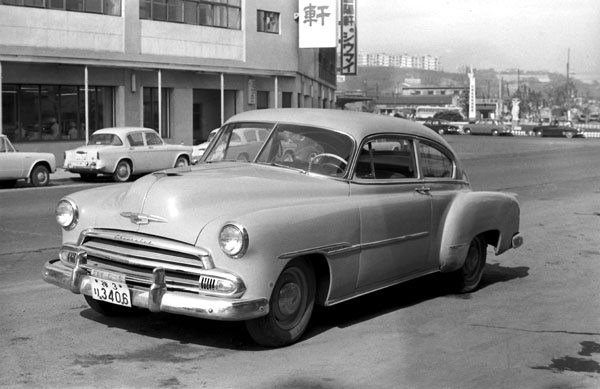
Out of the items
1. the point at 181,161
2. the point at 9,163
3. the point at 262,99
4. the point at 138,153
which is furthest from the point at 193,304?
the point at 262,99

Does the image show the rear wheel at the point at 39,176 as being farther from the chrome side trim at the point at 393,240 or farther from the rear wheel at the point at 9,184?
the chrome side trim at the point at 393,240

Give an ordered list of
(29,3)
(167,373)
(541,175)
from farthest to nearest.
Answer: (29,3)
(541,175)
(167,373)

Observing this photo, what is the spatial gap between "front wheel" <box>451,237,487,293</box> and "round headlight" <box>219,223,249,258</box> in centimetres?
270

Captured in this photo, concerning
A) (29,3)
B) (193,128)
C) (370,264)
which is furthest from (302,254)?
(193,128)

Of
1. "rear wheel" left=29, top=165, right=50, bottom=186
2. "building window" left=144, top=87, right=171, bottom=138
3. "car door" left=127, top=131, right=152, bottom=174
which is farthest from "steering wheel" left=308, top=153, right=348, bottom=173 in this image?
"building window" left=144, top=87, right=171, bottom=138

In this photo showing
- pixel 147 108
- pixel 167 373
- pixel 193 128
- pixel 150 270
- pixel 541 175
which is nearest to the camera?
pixel 167 373

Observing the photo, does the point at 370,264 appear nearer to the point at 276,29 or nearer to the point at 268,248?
the point at 268,248

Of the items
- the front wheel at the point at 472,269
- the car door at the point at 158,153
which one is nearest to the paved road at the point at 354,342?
the front wheel at the point at 472,269

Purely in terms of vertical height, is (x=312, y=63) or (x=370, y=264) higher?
(x=312, y=63)

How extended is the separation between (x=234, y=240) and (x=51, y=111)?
22925mm

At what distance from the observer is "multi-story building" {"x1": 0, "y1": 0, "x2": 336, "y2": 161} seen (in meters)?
25.6

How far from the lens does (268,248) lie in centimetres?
521

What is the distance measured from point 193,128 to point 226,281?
1111 inches

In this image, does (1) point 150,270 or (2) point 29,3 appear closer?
(1) point 150,270
